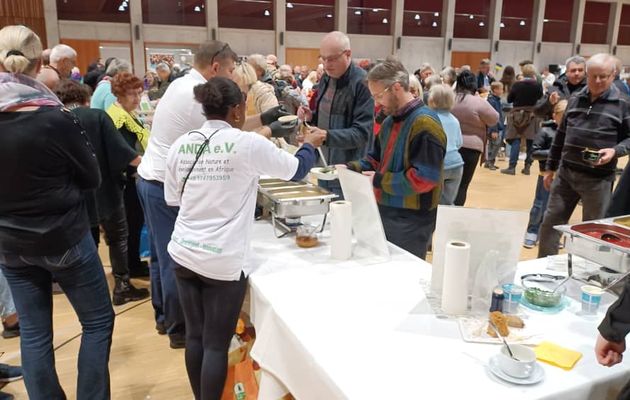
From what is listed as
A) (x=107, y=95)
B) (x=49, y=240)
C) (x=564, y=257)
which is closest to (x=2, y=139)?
(x=49, y=240)

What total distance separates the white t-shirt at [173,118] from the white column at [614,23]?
1920 cm

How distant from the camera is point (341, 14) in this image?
13930 mm

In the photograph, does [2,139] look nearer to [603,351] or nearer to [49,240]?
[49,240]

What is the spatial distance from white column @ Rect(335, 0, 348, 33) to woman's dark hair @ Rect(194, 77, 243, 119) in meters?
13.1

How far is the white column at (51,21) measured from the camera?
36.5ft

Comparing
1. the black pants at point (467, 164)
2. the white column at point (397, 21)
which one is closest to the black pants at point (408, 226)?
the black pants at point (467, 164)

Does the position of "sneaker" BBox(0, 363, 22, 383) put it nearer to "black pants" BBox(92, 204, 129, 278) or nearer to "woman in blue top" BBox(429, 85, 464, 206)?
"black pants" BBox(92, 204, 129, 278)

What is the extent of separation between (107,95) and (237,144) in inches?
103

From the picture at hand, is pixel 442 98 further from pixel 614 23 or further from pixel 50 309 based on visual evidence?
pixel 614 23

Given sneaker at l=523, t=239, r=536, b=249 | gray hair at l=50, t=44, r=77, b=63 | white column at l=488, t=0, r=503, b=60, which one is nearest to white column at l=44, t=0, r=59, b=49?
gray hair at l=50, t=44, r=77, b=63

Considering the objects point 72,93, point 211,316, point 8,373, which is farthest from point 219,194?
point 72,93

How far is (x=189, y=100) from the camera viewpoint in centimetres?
203

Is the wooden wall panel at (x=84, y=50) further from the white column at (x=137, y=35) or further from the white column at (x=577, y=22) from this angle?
the white column at (x=577, y=22)

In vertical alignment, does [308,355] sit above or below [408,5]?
below
